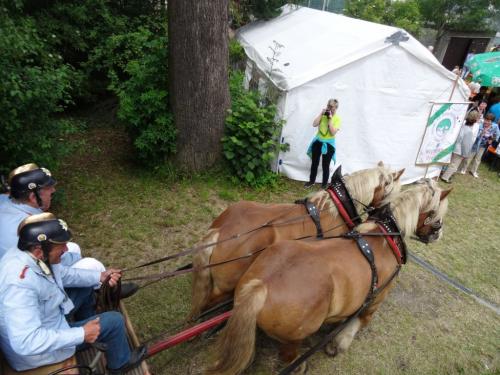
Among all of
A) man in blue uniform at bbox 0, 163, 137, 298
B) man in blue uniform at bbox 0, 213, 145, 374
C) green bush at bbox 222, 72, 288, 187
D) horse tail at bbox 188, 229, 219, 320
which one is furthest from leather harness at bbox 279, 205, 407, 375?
green bush at bbox 222, 72, 288, 187

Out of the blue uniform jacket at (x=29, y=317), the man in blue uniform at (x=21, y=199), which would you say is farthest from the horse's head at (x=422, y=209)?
the man in blue uniform at (x=21, y=199)

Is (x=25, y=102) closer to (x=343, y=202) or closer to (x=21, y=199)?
(x=21, y=199)

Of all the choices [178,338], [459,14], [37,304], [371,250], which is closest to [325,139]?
[371,250]

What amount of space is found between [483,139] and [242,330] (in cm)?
836

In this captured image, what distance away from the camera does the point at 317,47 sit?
687 centimetres

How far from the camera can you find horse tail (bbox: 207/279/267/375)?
232 cm

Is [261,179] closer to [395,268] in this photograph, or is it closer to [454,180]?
[395,268]

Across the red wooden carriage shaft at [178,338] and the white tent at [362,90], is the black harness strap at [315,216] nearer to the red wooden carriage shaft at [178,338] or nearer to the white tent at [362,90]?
the red wooden carriage shaft at [178,338]

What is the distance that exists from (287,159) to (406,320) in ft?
11.9

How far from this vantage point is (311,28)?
835 centimetres

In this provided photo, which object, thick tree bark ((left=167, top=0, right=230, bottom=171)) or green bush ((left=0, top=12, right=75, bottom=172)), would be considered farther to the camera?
thick tree bark ((left=167, top=0, right=230, bottom=171))

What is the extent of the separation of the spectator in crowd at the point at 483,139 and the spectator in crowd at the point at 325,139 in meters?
4.15

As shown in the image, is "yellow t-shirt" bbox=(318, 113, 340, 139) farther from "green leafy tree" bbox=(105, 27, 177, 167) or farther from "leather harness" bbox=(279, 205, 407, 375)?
"leather harness" bbox=(279, 205, 407, 375)

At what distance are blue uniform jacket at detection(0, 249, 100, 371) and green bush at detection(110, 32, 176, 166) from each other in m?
3.90
